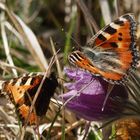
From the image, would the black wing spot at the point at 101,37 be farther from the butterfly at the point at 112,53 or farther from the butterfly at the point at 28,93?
the butterfly at the point at 28,93

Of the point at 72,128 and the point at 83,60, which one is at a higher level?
the point at 83,60

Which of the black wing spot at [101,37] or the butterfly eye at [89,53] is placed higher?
the black wing spot at [101,37]

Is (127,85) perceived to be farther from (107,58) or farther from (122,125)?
(122,125)

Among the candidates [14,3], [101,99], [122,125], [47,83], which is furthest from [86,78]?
[14,3]

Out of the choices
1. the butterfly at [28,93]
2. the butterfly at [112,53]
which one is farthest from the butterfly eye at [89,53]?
the butterfly at [28,93]

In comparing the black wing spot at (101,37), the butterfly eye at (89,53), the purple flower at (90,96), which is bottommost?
the purple flower at (90,96)

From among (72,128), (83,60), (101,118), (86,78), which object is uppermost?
(83,60)

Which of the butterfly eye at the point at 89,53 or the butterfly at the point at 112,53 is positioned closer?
the butterfly at the point at 112,53

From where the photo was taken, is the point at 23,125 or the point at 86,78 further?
the point at 23,125
